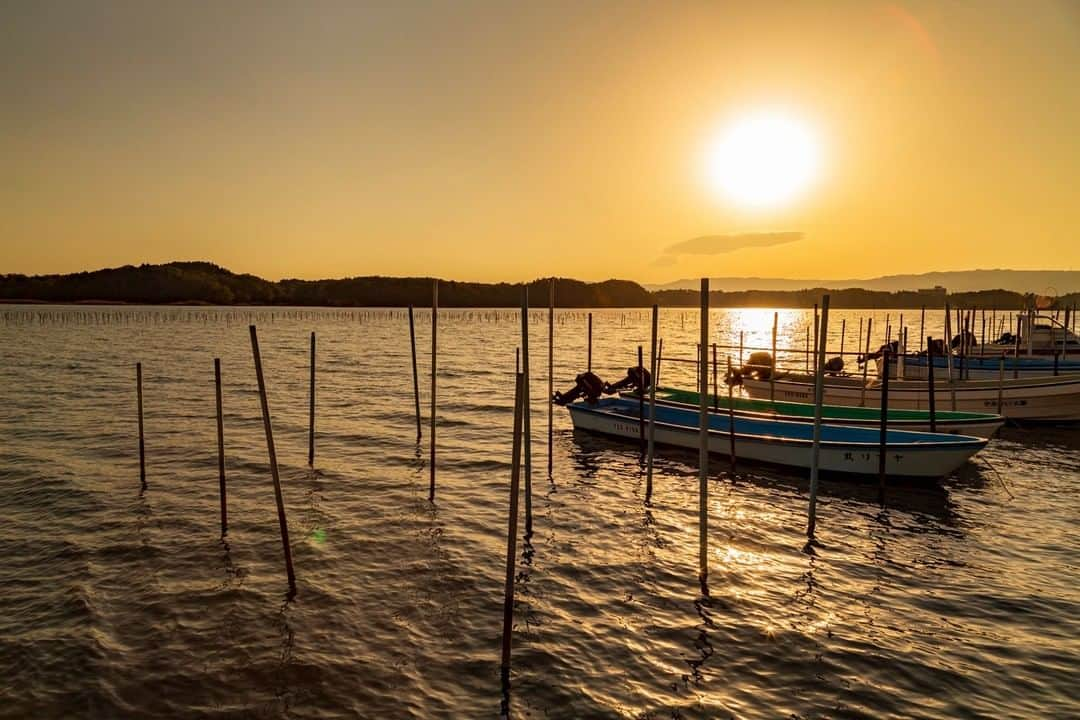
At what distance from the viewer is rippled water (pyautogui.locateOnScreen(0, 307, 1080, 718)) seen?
764 centimetres

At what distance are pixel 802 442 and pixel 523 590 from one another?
10.1 metres

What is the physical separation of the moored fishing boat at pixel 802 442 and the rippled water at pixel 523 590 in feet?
2.39

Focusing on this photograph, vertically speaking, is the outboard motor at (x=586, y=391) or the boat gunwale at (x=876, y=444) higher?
the outboard motor at (x=586, y=391)

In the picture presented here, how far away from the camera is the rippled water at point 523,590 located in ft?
25.1

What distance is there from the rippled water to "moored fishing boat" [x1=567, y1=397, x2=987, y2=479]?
73cm

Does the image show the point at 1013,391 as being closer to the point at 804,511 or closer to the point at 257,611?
the point at 804,511

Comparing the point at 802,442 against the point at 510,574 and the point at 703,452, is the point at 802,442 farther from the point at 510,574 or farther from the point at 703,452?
the point at 510,574

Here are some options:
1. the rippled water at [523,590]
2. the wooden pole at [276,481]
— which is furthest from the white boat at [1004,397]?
the wooden pole at [276,481]

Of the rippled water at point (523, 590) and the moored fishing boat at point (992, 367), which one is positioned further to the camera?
the moored fishing boat at point (992, 367)

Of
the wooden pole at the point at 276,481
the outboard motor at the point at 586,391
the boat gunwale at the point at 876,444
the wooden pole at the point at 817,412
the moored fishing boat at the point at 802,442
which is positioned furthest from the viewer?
the outboard motor at the point at 586,391

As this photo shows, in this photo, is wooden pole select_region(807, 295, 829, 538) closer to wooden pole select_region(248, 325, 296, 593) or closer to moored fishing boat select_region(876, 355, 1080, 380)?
wooden pole select_region(248, 325, 296, 593)

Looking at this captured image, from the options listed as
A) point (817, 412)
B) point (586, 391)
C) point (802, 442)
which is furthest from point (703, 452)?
point (586, 391)

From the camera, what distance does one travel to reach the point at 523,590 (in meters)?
10.4

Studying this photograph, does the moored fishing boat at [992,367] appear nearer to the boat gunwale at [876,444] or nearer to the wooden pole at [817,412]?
the boat gunwale at [876,444]
